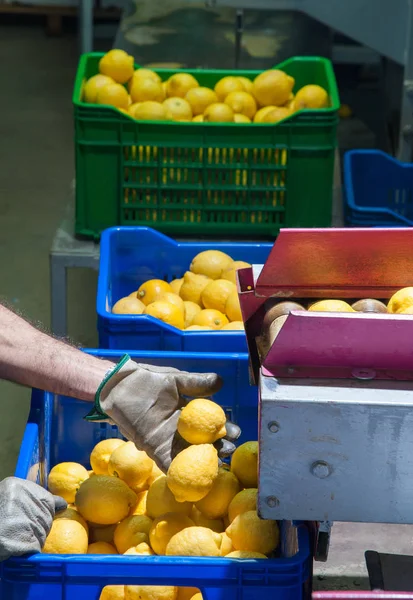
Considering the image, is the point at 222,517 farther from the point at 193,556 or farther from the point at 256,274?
the point at 256,274

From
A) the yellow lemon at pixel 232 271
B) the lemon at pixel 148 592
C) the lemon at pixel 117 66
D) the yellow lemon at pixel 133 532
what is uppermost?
the lemon at pixel 117 66

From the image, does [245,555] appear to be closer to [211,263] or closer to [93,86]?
[211,263]

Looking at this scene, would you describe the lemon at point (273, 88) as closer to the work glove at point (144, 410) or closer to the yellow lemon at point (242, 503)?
the work glove at point (144, 410)

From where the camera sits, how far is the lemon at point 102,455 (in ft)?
6.75

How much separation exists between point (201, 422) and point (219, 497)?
16 cm

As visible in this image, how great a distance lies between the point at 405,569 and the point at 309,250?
2.07 feet

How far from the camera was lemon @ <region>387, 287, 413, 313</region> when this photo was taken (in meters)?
1.57

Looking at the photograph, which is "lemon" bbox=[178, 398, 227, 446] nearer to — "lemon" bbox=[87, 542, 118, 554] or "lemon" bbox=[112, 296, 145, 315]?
"lemon" bbox=[87, 542, 118, 554]

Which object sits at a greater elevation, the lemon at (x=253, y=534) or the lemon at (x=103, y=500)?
the lemon at (x=253, y=534)

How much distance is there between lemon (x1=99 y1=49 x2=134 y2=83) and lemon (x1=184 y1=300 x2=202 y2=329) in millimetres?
1127

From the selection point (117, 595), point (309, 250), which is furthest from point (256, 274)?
point (117, 595)

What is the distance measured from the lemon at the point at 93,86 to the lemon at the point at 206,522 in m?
1.81

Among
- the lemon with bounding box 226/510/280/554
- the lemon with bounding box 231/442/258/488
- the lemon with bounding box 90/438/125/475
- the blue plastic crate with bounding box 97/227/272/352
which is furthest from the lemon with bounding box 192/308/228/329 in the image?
the lemon with bounding box 226/510/280/554

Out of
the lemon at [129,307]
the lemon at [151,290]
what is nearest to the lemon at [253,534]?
the lemon at [129,307]
